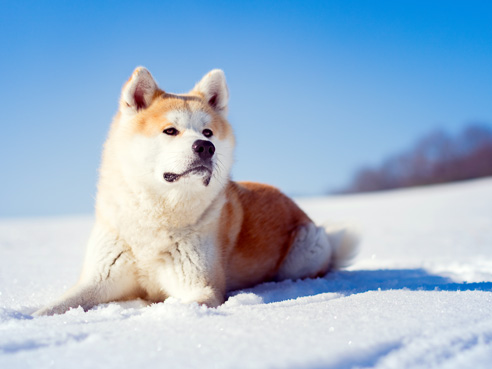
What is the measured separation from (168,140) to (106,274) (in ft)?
3.50

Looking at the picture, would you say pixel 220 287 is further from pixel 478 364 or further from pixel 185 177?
pixel 478 364

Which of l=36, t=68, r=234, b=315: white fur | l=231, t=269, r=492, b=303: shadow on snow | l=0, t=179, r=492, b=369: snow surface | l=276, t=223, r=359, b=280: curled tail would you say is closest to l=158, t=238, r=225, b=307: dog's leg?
l=36, t=68, r=234, b=315: white fur

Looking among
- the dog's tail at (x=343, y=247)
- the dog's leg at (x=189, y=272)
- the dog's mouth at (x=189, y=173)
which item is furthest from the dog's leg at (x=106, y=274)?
the dog's tail at (x=343, y=247)

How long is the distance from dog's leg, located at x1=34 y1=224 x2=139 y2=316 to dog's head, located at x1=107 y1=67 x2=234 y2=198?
507mm

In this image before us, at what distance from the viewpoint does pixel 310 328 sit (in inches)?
75.2

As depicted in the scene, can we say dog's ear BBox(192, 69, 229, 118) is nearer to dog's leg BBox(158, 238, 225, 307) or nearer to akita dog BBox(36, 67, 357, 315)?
akita dog BBox(36, 67, 357, 315)

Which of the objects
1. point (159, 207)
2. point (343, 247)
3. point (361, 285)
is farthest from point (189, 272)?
point (343, 247)

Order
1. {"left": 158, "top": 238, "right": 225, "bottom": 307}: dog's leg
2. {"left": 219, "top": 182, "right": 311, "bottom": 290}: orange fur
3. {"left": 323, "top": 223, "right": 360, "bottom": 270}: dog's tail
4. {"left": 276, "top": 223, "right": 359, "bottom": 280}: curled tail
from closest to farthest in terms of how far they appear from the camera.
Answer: {"left": 158, "top": 238, "right": 225, "bottom": 307}: dog's leg, {"left": 219, "top": 182, "right": 311, "bottom": 290}: orange fur, {"left": 276, "top": 223, "right": 359, "bottom": 280}: curled tail, {"left": 323, "top": 223, "right": 360, "bottom": 270}: dog's tail

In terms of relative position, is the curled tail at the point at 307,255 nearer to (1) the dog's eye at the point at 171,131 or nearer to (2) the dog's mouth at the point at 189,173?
(2) the dog's mouth at the point at 189,173

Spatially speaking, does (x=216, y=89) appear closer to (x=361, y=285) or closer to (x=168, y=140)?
(x=168, y=140)

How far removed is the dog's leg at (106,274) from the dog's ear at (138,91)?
3.31 ft

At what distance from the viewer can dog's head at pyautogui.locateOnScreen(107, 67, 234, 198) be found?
2.84m

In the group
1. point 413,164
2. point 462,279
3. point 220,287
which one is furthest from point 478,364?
point 413,164

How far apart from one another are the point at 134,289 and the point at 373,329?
6.09 feet
